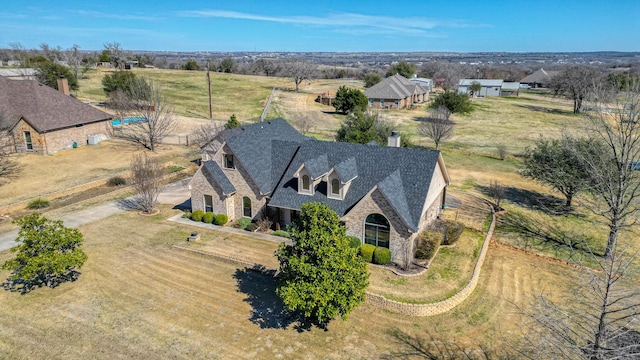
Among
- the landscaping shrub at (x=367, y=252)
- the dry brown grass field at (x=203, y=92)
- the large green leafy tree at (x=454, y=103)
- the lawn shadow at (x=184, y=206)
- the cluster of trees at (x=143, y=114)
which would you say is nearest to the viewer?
the landscaping shrub at (x=367, y=252)

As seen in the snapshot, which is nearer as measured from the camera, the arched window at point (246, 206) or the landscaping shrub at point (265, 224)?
the landscaping shrub at point (265, 224)

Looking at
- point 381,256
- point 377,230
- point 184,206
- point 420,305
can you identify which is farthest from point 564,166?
point 184,206

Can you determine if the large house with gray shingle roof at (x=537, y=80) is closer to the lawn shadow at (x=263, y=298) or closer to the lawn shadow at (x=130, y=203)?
the lawn shadow at (x=130, y=203)

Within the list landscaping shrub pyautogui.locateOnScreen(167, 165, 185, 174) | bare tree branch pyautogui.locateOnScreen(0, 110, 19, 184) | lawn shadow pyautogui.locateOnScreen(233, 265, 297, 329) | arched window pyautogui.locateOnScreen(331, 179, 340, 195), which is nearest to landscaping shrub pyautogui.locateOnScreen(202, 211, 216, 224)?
lawn shadow pyautogui.locateOnScreen(233, 265, 297, 329)

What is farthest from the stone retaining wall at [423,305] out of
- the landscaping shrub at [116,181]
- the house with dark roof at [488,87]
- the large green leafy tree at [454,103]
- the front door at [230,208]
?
the house with dark roof at [488,87]

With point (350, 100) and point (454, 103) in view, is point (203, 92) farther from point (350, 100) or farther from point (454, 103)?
point (454, 103)

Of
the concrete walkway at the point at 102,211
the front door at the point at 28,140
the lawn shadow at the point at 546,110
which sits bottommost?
the concrete walkway at the point at 102,211

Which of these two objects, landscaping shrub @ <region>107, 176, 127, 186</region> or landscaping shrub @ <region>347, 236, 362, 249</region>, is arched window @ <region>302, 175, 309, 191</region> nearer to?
landscaping shrub @ <region>347, 236, 362, 249</region>
